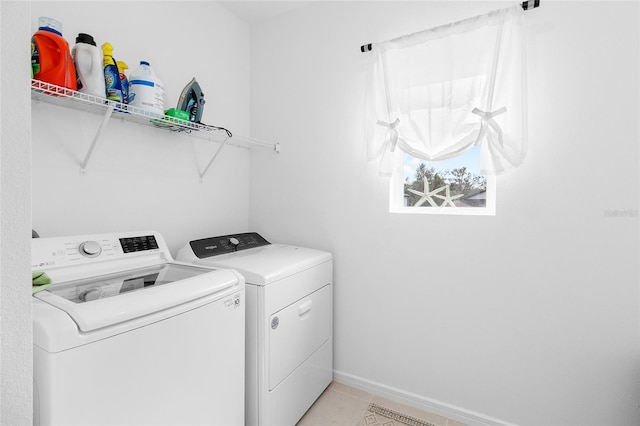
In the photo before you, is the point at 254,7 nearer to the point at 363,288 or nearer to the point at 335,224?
the point at 335,224

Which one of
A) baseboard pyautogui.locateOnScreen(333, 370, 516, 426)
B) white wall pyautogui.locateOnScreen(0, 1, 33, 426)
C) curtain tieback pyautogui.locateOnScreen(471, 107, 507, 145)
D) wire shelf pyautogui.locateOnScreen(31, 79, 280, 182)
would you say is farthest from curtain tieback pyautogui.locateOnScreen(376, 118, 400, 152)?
white wall pyautogui.locateOnScreen(0, 1, 33, 426)

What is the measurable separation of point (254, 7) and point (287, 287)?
6.63 ft

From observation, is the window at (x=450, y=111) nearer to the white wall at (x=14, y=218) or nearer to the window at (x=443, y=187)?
the window at (x=443, y=187)

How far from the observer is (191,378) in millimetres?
1211


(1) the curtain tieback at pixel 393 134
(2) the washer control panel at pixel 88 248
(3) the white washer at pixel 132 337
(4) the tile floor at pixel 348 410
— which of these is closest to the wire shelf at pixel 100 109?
(2) the washer control panel at pixel 88 248

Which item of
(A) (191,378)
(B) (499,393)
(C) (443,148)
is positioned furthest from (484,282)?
(A) (191,378)

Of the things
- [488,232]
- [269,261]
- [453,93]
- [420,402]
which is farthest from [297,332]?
[453,93]

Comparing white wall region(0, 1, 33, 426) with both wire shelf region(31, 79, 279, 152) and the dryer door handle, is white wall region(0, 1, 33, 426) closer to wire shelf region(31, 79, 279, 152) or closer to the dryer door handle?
wire shelf region(31, 79, 279, 152)

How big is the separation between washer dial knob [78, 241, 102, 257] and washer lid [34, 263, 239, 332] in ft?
0.39

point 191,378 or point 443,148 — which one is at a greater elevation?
point 443,148

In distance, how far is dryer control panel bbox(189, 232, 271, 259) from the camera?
1.89 metres

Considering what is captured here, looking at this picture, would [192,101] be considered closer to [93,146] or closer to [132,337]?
[93,146]

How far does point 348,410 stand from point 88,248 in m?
1.70

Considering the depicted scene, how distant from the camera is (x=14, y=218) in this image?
1.69ft
